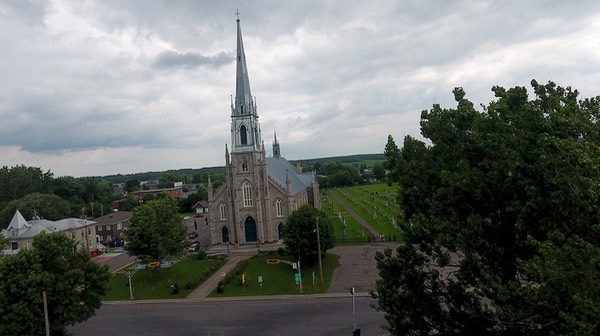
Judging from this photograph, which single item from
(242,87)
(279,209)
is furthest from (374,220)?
(242,87)

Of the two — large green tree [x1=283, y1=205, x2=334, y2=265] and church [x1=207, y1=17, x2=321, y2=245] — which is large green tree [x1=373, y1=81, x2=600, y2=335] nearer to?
large green tree [x1=283, y1=205, x2=334, y2=265]

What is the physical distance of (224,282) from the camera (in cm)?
3978

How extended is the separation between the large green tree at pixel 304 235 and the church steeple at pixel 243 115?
18.0 metres

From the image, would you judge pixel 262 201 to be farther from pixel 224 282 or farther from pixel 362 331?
→ pixel 362 331

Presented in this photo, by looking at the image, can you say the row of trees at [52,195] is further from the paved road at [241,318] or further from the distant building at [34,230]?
the paved road at [241,318]

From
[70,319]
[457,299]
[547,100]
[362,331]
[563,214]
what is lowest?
[362,331]

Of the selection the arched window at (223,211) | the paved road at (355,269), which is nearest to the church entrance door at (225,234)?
the arched window at (223,211)

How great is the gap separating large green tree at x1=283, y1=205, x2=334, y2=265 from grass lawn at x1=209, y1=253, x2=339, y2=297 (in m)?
1.92

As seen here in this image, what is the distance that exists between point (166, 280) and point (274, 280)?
11.2 metres

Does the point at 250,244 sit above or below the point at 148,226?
below

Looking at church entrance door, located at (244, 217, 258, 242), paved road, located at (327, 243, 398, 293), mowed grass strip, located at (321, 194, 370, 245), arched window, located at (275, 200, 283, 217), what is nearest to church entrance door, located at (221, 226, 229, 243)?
church entrance door, located at (244, 217, 258, 242)

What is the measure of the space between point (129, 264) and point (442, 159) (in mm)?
47114

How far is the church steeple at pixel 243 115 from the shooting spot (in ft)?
193

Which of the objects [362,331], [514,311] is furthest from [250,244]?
[514,311]
